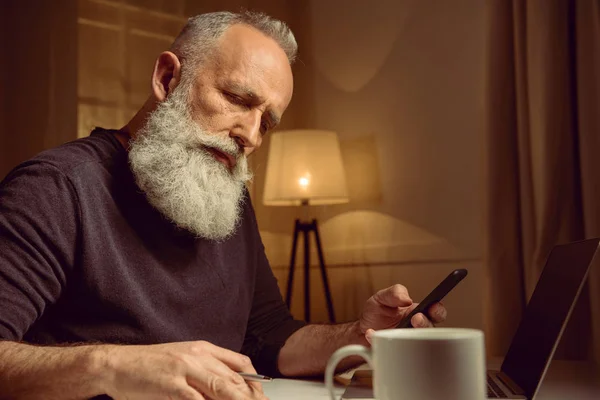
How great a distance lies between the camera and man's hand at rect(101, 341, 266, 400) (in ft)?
2.35

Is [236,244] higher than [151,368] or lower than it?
higher

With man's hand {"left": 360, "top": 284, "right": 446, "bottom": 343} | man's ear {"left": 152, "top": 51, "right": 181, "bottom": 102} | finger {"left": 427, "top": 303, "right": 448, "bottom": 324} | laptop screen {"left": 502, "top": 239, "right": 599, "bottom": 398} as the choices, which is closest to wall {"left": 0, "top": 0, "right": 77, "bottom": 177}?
man's ear {"left": 152, "top": 51, "right": 181, "bottom": 102}

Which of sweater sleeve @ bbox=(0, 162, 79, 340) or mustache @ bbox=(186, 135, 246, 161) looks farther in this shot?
mustache @ bbox=(186, 135, 246, 161)

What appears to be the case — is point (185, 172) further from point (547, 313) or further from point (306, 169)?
point (306, 169)

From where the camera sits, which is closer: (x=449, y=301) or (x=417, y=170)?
(x=449, y=301)

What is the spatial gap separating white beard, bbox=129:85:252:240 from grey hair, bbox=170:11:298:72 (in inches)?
3.4

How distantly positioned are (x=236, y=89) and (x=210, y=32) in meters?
0.15

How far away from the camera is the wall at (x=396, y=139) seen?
2457 mm

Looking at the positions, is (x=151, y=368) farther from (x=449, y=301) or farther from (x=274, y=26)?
(x=449, y=301)

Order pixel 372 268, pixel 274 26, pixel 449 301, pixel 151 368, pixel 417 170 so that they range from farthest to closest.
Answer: pixel 372 268 → pixel 417 170 → pixel 449 301 → pixel 274 26 → pixel 151 368

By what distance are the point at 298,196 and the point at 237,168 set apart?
1.35m

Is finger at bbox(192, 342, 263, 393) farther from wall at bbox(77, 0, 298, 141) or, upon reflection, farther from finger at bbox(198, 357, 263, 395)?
wall at bbox(77, 0, 298, 141)

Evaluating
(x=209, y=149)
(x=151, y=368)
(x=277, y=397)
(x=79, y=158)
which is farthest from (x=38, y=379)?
(x=209, y=149)

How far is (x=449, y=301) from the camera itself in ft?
7.98
